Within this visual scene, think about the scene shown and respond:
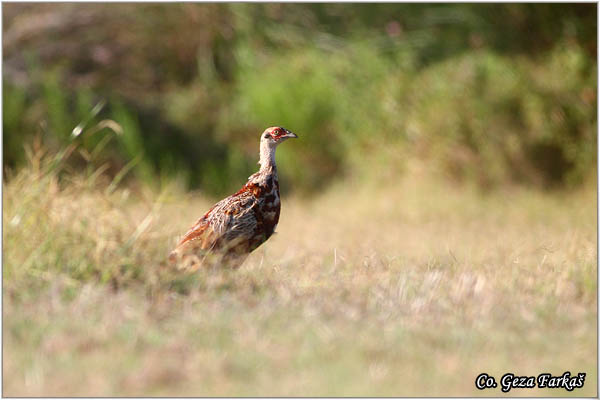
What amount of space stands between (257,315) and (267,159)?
143 centimetres

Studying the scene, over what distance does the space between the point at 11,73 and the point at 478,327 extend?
10.0 metres

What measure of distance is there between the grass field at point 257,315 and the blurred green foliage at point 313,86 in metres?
4.33

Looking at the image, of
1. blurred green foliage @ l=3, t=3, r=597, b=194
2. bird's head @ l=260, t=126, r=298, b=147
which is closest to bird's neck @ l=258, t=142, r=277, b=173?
bird's head @ l=260, t=126, r=298, b=147

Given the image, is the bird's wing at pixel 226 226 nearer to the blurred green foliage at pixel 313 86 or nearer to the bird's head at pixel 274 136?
the bird's head at pixel 274 136

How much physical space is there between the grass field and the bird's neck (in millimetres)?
543

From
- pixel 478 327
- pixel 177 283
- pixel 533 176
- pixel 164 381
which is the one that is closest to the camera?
pixel 164 381

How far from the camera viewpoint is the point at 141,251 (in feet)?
13.8

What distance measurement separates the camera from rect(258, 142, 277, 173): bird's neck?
4.85m

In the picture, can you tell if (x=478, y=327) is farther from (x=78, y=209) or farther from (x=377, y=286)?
(x=78, y=209)

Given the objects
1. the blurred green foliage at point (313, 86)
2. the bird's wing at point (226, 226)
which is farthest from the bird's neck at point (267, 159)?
the blurred green foliage at point (313, 86)

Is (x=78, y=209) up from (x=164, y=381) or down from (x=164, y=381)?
up

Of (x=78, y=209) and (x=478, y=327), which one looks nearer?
(x=478, y=327)

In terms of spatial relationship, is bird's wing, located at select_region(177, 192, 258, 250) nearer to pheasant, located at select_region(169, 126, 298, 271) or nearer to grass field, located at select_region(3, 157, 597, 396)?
pheasant, located at select_region(169, 126, 298, 271)

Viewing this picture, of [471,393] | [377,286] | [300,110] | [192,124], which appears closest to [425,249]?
[377,286]
